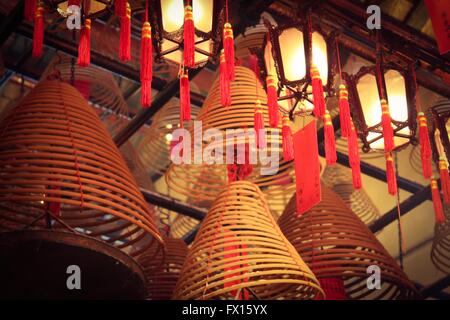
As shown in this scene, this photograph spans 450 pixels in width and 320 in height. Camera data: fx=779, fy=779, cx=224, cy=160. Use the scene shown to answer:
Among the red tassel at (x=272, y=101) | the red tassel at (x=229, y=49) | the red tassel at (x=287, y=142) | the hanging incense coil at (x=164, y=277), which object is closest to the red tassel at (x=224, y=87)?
the red tassel at (x=229, y=49)

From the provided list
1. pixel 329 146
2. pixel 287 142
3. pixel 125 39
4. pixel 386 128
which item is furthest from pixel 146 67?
pixel 386 128

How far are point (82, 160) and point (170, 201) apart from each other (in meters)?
3.07

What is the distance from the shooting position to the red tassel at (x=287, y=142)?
13.9 feet

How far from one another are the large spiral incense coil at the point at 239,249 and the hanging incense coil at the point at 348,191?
322 centimetres

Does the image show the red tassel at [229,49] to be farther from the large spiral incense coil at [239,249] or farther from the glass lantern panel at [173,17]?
the large spiral incense coil at [239,249]

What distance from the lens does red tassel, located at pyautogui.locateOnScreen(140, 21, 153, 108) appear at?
4.01 meters

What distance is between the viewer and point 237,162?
5.31 meters

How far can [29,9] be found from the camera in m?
3.93

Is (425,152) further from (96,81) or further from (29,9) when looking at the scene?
(96,81)

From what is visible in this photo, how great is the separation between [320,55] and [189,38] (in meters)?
0.99

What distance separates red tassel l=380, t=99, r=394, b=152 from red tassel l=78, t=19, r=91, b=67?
177cm

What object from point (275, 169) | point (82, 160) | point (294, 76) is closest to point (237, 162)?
point (275, 169)

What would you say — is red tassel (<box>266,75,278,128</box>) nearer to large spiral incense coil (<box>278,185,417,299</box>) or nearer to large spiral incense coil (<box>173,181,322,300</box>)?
large spiral incense coil (<box>173,181,322,300</box>)

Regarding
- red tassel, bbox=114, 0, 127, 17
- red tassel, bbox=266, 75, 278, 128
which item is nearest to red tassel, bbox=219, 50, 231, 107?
red tassel, bbox=266, 75, 278, 128
